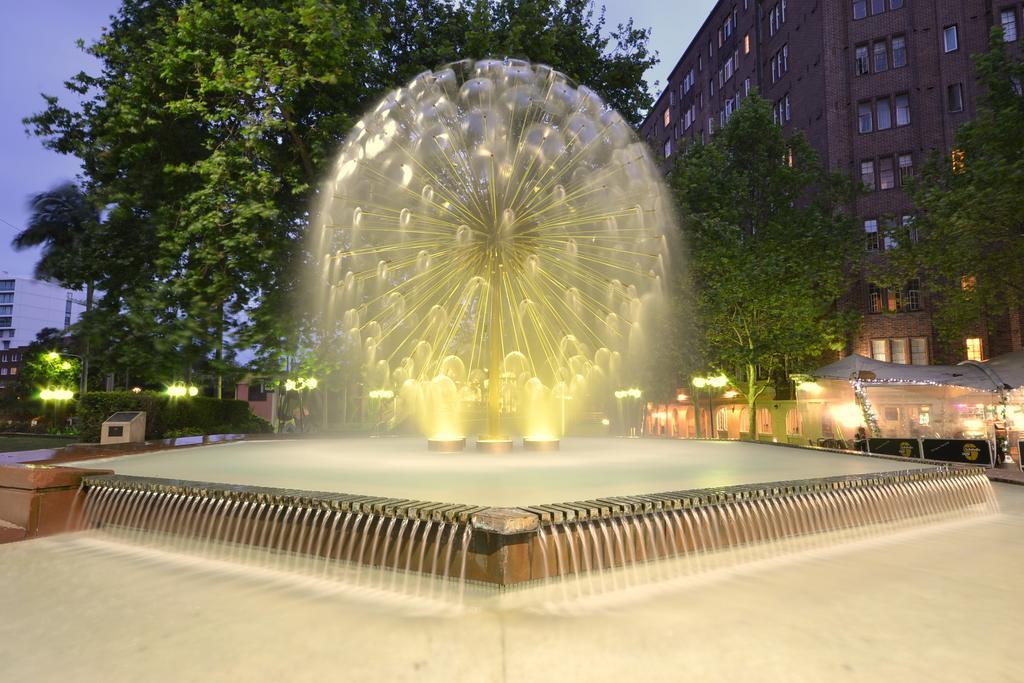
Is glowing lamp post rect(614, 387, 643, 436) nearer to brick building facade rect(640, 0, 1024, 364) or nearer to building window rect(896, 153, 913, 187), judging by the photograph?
brick building facade rect(640, 0, 1024, 364)

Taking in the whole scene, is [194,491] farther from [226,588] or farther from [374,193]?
[374,193]

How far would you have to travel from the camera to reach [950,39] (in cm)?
3575

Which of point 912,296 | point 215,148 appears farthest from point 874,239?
point 215,148

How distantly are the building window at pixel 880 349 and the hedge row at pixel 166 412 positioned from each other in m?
32.6

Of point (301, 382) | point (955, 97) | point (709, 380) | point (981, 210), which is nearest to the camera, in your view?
point (981, 210)

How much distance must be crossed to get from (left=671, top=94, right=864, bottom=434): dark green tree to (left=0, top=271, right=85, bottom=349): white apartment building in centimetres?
16864

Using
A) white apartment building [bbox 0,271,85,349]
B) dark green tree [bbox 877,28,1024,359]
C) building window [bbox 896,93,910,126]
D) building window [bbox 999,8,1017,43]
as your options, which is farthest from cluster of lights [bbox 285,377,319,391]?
white apartment building [bbox 0,271,85,349]

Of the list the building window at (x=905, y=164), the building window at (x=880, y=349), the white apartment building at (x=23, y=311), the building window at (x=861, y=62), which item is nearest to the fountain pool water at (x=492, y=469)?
the building window at (x=880, y=349)

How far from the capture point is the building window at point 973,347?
33.2 meters

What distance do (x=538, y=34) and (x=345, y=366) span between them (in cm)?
1364

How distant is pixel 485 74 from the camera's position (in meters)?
15.8

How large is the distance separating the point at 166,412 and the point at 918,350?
36.2 meters

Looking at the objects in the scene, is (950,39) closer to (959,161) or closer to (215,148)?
(959,161)

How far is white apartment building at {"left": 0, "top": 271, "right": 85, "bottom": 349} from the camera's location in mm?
158250
